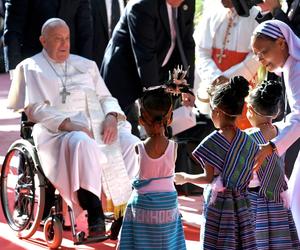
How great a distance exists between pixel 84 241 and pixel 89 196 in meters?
0.28

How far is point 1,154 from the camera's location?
8.47 metres

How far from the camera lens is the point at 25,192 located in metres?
5.36

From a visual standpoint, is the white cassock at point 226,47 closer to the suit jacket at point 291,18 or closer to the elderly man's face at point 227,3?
the elderly man's face at point 227,3

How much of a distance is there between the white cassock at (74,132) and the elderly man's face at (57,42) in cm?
6

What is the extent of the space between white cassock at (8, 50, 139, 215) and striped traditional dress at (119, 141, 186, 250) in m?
1.04

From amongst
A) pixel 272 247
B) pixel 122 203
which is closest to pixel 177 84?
pixel 122 203

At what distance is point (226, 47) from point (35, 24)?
1463mm

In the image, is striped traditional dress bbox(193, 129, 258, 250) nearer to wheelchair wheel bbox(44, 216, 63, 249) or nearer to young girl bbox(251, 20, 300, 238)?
young girl bbox(251, 20, 300, 238)

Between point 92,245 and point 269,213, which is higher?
point 269,213

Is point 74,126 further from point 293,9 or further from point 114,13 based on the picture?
point 114,13

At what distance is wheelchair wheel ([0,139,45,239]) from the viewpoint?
512cm

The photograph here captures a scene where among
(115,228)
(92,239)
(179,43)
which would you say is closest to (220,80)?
(179,43)

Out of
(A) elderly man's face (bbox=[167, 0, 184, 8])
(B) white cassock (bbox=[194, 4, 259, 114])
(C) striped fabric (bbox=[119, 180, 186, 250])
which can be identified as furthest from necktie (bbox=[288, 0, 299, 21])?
(C) striped fabric (bbox=[119, 180, 186, 250])

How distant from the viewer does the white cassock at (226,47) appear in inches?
245
